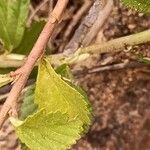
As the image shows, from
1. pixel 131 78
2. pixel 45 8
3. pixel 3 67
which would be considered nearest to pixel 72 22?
pixel 45 8

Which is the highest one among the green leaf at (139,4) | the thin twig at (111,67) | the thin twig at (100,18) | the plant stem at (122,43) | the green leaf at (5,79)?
the green leaf at (5,79)

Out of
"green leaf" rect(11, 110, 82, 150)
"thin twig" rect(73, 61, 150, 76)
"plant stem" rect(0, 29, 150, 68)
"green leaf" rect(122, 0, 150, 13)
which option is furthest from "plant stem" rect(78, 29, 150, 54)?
"thin twig" rect(73, 61, 150, 76)

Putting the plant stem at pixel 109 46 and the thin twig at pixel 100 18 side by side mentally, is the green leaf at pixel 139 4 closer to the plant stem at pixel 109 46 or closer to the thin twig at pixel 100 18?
the plant stem at pixel 109 46

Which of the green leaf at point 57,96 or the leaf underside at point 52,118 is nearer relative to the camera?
the leaf underside at point 52,118

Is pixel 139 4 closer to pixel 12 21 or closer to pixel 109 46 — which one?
pixel 109 46

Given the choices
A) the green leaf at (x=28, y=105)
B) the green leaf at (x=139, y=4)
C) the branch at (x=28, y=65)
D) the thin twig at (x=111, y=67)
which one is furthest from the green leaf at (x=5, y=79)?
the thin twig at (x=111, y=67)

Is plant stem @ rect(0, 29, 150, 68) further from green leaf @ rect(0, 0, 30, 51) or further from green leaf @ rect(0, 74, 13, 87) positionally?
green leaf @ rect(0, 74, 13, 87)

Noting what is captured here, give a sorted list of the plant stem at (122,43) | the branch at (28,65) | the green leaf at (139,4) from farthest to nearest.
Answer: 1. the plant stem at (122,43)
2. the green leaf at (139,4)
3. the branch at (28,65)
